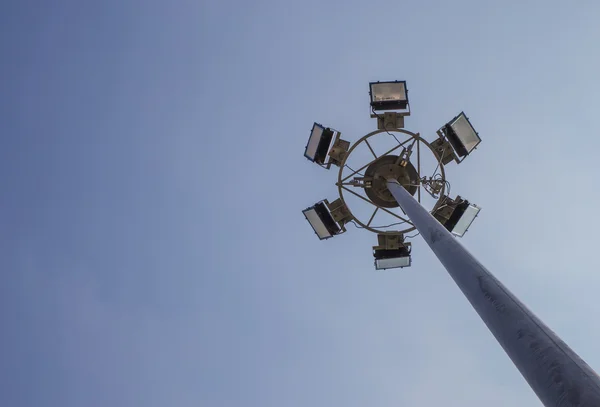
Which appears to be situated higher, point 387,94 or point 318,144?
point 318,144

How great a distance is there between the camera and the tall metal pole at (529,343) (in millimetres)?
2617

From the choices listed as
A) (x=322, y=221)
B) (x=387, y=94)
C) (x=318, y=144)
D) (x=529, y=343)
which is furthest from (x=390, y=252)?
(x=529, y=343)

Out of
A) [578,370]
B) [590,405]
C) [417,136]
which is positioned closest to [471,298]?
[578,370]

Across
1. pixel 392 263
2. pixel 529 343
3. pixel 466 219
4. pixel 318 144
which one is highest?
pixel 318 144

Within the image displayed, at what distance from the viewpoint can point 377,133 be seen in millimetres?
12000

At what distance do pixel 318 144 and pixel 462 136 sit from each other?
3785mm

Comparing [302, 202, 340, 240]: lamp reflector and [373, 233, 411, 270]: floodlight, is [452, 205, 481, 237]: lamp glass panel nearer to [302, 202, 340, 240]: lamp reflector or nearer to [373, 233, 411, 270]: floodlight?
[373, 233, 411, 270]: floodlight

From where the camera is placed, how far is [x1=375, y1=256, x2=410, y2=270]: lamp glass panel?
12664 millimetres

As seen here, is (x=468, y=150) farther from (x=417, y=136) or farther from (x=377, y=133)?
(x=377, y=133)

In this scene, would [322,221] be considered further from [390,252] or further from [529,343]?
[529,343]

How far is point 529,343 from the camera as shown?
314cm

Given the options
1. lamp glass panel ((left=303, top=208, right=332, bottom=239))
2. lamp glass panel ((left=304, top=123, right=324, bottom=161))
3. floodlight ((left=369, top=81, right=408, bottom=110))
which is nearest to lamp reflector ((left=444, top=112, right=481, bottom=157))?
floodlight ((left=369, top=81, right=408, bottom=110))

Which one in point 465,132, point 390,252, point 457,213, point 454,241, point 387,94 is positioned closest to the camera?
point 454,241

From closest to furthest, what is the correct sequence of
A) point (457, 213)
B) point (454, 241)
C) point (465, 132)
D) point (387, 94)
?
point (454, 241), point (387, 94), point (465, 132), point (457, 213)
